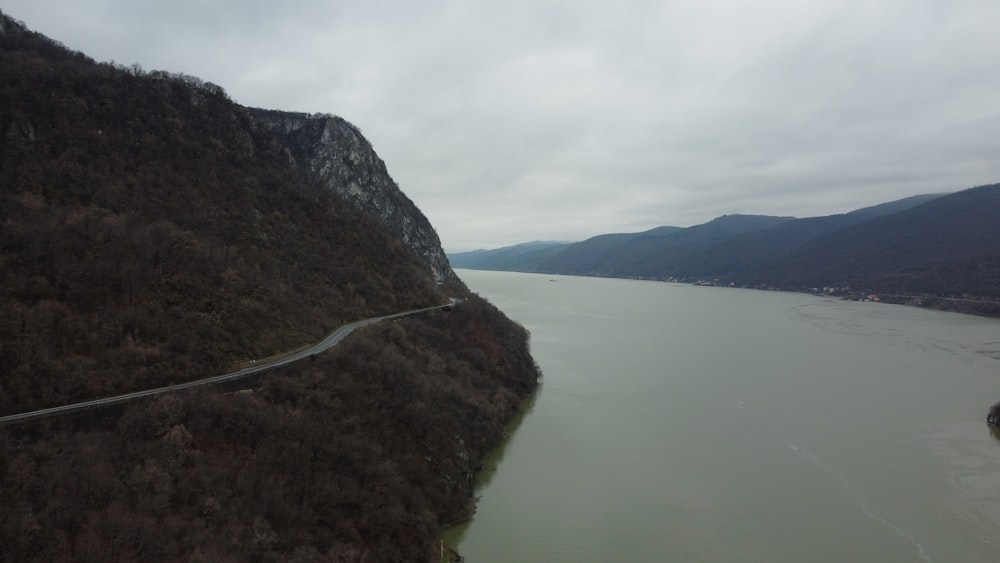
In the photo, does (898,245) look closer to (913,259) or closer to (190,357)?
(913,259)

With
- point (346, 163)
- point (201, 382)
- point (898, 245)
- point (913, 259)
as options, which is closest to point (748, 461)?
point (201, 382)

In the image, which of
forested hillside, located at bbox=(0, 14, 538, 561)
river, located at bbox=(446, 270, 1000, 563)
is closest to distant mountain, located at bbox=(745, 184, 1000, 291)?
river, located at bbox=(446, 270, 1000, 563)

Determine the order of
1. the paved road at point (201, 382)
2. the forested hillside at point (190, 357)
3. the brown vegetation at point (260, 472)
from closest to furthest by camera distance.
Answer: the brown vegetation at point (260, 472) → the forested hillside at point (190, 357) → the paved road at point (201, 382)

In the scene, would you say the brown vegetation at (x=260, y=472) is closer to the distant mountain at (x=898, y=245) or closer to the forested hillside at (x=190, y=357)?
the forested hillside at (x=190, y=357)

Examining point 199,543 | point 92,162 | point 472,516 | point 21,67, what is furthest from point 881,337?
point 21,67

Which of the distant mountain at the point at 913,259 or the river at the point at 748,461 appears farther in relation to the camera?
the distant mountain at the point at 913,259

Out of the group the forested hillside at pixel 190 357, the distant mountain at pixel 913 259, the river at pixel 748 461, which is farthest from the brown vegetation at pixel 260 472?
the distant mountain at pixel 913 259

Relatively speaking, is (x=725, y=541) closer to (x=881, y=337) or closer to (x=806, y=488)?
(x=806, y=488)
